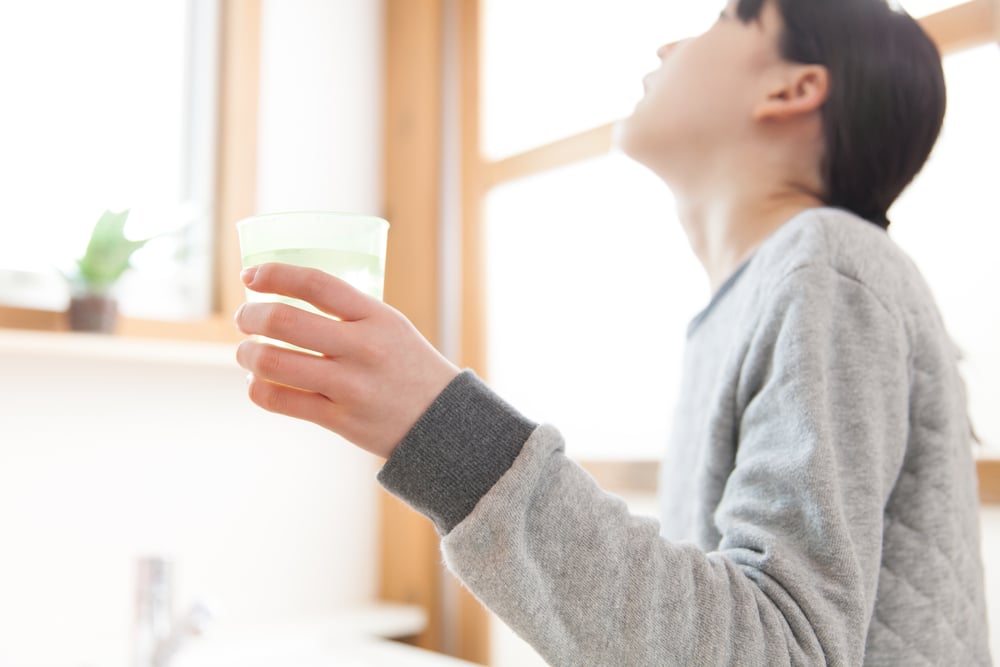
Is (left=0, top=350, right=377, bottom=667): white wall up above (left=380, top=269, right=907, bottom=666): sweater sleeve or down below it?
below

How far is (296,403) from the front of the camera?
1.57 feet

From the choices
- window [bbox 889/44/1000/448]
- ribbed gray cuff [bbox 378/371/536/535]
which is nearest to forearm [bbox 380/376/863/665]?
ribbed gray cuff [bbox 378/371/536/535]

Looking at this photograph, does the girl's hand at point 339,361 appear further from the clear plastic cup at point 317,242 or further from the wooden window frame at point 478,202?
the wooden window frame at point 478,202

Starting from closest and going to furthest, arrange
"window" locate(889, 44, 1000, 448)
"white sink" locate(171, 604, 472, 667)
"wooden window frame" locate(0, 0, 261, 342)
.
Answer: "window" locate(889, 44, 1000, 448) → "white sink" locate(171, 604, 472, 667) → "wooden window frame" locate(0, 0, 261, 342)

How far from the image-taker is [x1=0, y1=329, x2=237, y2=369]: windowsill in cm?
131

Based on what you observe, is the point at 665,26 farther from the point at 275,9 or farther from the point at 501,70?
the point at 275,9

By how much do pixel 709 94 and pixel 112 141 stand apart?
1288mm

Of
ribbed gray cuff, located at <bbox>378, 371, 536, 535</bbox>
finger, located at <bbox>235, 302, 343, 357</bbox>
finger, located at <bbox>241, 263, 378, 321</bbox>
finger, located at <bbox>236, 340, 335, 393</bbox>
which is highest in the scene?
finger, located at <bbox>241, 263, 378, 321</bbox>

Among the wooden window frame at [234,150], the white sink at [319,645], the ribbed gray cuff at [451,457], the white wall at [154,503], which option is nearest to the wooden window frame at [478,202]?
the white sink at [319,645]

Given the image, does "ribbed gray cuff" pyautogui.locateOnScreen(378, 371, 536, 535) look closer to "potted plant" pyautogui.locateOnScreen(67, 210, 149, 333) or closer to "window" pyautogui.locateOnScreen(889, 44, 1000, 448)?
"window" pyautogui.locateOnScreen(889, 44, 1000, 448)

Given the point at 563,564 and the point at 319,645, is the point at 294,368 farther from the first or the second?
the point at 319,645

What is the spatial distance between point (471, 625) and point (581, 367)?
0.60 m

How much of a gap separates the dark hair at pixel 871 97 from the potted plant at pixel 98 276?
3.66 ft

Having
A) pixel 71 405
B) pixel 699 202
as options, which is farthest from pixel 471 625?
pixel 699 202
